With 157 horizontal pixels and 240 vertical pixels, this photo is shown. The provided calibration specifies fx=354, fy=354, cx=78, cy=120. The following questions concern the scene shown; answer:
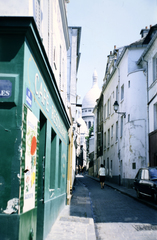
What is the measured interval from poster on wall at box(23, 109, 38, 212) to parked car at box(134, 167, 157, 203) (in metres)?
8.83

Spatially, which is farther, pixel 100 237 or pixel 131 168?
pixel 131 168

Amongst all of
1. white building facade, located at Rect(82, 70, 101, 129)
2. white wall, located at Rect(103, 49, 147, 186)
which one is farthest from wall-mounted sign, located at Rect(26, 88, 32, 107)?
white building facade, located at Rect(82, 70, 101, 129)

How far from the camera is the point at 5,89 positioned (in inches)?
189

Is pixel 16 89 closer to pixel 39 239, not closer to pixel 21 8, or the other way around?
pixel 21 8

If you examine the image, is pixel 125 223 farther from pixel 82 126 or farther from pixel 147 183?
pixel 82 126

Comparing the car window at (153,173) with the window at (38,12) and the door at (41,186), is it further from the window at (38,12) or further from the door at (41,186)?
the window at (38,12)

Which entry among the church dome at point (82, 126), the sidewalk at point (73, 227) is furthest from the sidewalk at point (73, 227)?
the church dome at point (82, 126)

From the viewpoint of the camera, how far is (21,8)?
18.9 ft

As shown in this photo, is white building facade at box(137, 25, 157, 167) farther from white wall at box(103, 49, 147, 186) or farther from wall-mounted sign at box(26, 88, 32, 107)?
wall-mounted sign at box(26, 88, 32, 107)

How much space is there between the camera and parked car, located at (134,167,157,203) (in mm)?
13834

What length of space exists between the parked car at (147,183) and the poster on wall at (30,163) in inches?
348

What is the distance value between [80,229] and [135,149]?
1670cm

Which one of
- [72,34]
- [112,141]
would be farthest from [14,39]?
[112,141]

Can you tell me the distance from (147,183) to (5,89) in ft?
36.0
